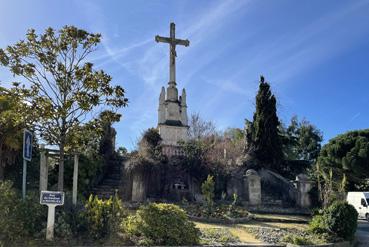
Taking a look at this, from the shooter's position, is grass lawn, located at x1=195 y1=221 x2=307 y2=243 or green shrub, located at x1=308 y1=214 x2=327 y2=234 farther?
green shrub, located at x1=308 y1=214 x2=327 y2=234

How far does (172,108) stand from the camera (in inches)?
1142

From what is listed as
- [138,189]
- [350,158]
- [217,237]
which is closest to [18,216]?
[217,237]

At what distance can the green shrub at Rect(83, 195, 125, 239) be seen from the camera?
9.59 m

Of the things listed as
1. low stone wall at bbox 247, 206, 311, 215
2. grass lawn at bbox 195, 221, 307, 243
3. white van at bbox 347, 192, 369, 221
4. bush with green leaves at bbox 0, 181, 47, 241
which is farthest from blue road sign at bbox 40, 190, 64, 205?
white van at bbox 347, 192, 369, 221

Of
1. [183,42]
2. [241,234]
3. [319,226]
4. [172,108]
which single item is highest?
[183,42]

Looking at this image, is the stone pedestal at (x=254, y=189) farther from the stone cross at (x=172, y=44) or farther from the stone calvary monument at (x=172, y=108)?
the stone cross at (x=172, y=44)

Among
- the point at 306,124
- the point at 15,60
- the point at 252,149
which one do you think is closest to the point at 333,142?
the point at 252,149

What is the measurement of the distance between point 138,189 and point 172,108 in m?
11.1

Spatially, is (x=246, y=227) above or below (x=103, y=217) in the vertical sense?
below

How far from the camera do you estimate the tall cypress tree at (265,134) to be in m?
24.6

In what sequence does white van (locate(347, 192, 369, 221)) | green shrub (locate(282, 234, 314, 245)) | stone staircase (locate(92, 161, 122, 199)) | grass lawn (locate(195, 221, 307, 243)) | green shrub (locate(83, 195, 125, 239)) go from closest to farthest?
green shrub (locate(83, 195, 125, 239)) < green shrub (locate(282, 234, 314, 245)) < grass lawn (locate(195, 221, 307, 243)) < stone staircase (locate(92, 161, 122, 199)) < white van (locate(347, 192, 369, 221))

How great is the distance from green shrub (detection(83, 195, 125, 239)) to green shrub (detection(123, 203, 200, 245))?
1.49 ft

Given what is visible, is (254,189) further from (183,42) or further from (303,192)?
(183,42)

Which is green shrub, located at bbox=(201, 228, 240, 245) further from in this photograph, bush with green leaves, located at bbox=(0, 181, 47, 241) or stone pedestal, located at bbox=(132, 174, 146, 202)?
stone pedestal, located at bbox=(132, 174, 146, 202)
